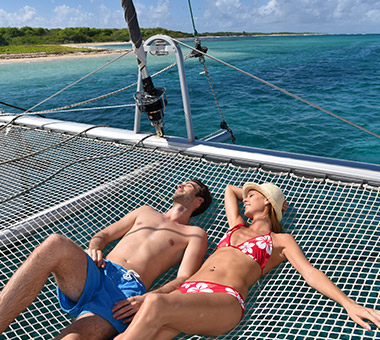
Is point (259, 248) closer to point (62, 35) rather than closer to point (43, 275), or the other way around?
point (43, 275)

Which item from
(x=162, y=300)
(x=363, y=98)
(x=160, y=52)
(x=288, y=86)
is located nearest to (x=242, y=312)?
(x=162, y=300)

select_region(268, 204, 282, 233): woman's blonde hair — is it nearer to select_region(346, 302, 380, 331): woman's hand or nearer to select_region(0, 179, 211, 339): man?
select_region(0, 179, 211, 339): man

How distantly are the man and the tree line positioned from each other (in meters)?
47.5

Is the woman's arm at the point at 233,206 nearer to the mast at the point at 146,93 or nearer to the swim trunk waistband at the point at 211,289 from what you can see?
the swim trunk waistband at the point at 211,289

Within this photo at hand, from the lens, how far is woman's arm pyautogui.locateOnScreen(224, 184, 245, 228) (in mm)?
2537

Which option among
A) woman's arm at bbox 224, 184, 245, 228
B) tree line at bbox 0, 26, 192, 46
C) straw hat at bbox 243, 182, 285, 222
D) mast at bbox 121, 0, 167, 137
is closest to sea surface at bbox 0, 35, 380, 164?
mast at bbox 121, 0, 167, 137

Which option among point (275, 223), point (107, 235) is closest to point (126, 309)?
point (107, 235)

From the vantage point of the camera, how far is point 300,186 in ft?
9.86

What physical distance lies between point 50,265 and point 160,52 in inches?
103

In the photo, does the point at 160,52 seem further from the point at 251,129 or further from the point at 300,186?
the point at 251,129

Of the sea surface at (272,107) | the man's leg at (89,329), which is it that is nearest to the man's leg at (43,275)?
the man's leg at (89,329)

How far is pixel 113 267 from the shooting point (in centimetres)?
202

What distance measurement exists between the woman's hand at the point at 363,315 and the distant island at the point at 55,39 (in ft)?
127

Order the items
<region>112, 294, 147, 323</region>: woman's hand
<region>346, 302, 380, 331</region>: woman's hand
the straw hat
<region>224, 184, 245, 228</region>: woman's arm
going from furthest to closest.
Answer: <region>224, 184, 245, 228</region>: woman's arm, the straw hat, <region>112, 294, 147, 323</region>: woman's hand, <region>346, 302, 380, 331</region>: woman's hand
